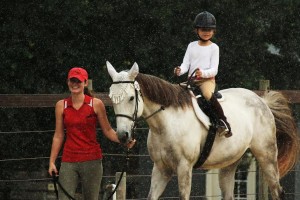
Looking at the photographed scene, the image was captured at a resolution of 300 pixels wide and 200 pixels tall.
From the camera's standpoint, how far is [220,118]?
31.6 feet

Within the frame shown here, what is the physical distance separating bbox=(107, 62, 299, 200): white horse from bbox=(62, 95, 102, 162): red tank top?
0.39 meters

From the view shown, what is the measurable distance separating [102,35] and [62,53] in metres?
1.09

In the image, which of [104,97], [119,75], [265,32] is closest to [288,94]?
[104,97]

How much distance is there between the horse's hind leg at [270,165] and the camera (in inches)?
416

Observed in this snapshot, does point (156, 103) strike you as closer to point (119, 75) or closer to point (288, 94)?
point (119, 75)

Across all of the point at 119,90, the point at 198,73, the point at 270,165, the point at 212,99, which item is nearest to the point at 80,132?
the point at 119,90

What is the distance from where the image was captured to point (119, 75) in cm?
859

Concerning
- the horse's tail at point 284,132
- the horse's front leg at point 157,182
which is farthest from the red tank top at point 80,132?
the horse's tail at point 284,132

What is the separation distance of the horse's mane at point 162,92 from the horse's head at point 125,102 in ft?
0.89

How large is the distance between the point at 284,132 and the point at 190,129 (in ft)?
6.88

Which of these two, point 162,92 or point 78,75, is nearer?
point 78,75

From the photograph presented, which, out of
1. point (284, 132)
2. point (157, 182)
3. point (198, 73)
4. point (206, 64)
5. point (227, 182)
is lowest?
point (157, 182)

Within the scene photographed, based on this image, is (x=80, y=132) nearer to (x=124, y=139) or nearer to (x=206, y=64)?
(x=124, y=139)

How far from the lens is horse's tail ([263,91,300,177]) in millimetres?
11039
